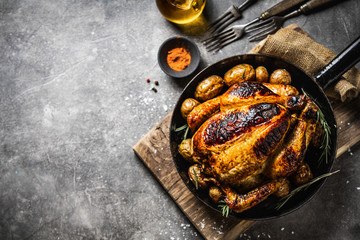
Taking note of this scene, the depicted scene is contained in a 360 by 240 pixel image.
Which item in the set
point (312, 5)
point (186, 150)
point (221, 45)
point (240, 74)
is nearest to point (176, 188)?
point (186, 150)

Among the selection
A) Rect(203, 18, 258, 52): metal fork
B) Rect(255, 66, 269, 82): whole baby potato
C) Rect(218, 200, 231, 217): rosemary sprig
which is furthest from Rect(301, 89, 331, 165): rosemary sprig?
Rect(203, 18, 258, 52): metal fork

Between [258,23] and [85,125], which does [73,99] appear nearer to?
[85,125]

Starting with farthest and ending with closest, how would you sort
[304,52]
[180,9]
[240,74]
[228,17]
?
[228,17] → [180,9] → [304,52] → [240,74]

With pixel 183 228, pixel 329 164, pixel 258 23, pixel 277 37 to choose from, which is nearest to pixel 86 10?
pixel 258 23

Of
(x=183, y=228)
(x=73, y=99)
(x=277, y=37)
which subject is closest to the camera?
(x=277, y=37)

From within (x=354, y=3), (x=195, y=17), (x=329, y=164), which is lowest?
(x=329, y=164)

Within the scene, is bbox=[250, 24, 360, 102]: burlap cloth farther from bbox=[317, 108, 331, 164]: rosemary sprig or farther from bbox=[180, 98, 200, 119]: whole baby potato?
bbox=[180, 98, 200, 119]: whole baby potato

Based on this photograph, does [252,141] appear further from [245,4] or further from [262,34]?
[245,4]
